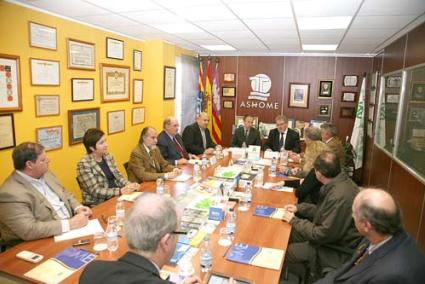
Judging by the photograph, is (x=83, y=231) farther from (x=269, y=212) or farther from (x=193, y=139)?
(x=193, y=139)

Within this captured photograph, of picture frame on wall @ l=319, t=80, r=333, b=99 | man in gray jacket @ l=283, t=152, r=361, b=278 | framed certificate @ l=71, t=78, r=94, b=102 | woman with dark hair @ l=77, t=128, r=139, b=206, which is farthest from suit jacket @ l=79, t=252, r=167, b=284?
picture frame on wall @ l=319, t=80, r=333, b=99

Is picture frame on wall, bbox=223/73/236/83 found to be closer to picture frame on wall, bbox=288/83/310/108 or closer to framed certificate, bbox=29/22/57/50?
picture frame on wall, bbox=288/83/310/108

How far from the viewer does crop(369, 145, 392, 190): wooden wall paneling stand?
471 cm

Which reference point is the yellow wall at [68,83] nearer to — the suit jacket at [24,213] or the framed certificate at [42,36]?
the framed certificate at [42,36]

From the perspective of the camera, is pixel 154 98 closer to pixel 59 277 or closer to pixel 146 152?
pixel 146 152

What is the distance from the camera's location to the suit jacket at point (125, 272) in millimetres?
1129

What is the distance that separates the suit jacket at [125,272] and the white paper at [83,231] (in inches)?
37.6

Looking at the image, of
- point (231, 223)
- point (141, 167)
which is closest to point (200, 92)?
point (141, 167)

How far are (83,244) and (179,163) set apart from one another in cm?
228

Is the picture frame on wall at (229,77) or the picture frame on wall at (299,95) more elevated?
the picture frame on wall at (229,77)

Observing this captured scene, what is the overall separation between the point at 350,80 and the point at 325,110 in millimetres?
778

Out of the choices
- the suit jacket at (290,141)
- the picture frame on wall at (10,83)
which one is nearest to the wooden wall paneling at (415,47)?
the suit jacket at (290,141)

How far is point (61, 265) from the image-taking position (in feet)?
5.76

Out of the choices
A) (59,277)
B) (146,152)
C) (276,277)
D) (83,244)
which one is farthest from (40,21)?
(276,277)
